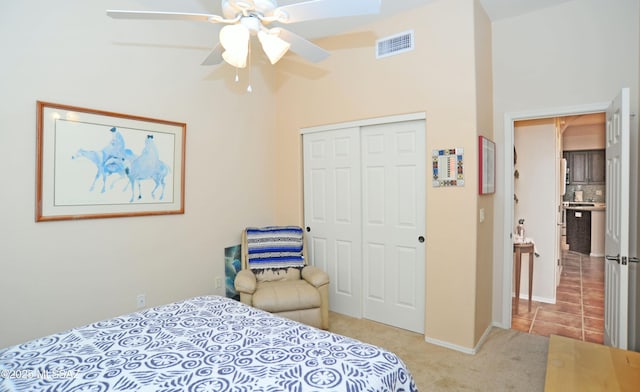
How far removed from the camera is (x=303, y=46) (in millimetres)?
2113

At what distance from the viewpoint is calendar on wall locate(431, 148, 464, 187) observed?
9.09 ft

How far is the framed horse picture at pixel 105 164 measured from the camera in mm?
2312

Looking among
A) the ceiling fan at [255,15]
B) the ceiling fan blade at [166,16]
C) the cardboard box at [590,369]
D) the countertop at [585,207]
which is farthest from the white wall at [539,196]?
the ceiling fan blade at [166,16]

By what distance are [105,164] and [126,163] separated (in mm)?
152

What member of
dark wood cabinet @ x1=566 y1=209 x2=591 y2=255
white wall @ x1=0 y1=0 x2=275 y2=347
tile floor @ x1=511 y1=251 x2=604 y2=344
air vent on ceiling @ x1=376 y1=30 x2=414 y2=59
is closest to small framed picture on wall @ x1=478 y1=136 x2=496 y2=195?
air vent on ceiling @ x1=376 y1=30 x2=414 y2=59

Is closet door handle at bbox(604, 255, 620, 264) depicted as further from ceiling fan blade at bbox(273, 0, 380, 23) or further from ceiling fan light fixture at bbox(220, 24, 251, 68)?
ceiling fan light fixture at bbox(220, 24, 251, 68)

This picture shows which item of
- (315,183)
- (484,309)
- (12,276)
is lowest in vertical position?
(484,309)

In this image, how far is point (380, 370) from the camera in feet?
4.26

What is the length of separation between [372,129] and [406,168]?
1.74 ft

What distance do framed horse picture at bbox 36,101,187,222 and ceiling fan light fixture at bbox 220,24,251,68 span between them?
1382mm

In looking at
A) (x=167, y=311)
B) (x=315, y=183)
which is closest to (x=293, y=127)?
(x=315, y=183)

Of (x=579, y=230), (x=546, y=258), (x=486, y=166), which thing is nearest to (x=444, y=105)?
(x=486, y=166)

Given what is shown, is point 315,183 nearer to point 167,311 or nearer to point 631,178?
point 167,311

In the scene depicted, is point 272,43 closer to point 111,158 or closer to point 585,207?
point 111,158
